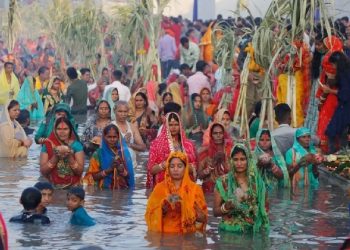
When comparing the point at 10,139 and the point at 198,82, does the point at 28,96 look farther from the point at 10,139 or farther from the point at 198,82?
the point at 10,139

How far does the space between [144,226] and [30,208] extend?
1.11 meters

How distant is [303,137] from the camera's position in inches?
603

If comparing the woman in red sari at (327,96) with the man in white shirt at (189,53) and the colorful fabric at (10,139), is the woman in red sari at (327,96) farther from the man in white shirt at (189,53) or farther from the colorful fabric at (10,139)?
the man in white shirt at (189,53)

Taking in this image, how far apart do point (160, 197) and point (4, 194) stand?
335 centimetres

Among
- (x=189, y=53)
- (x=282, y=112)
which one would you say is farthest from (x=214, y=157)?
(x=189, y=53)

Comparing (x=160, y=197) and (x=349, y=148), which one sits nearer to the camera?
(x=160, y=197)

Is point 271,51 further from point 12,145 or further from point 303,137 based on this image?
point 12,145

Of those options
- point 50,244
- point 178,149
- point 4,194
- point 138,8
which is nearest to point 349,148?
point 178,149

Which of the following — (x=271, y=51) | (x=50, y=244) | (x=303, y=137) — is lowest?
(x=50, y=244)

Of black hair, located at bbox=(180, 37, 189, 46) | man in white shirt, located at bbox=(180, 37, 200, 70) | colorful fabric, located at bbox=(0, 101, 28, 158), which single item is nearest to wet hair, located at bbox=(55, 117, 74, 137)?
colorful fabric, located at bbox=(0, 101, 28, 158)

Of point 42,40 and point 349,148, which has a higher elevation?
point 42,40

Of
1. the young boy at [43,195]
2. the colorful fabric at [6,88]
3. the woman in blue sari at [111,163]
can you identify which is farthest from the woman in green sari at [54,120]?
the colorful fabric at [6,88]

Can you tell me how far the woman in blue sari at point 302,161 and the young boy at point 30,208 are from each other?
3902 millimetres

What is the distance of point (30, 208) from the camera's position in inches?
489
